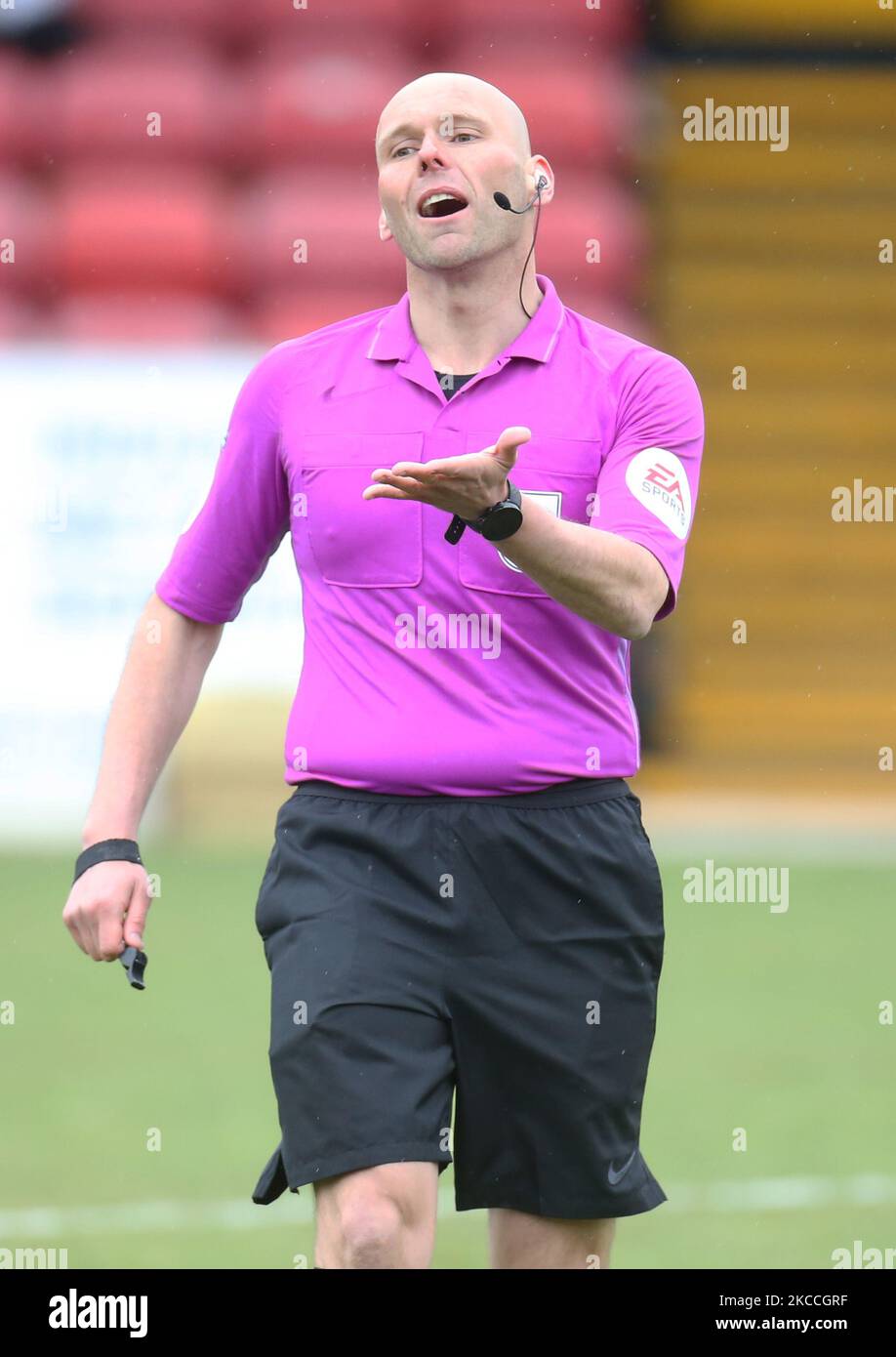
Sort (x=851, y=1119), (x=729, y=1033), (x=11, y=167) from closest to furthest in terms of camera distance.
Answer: (x=851, y=1119)
(x=729, y=1033)
(x=11, y=167)

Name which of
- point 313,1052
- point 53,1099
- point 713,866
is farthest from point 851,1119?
point 713,866

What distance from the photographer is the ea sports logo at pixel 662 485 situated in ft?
11.4

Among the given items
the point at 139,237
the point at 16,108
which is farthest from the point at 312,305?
the point at 16,108

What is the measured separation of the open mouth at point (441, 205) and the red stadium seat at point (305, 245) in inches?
433

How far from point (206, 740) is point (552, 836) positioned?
9.37m

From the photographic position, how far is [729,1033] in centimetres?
758

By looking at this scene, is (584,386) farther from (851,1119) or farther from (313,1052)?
(851,1119)

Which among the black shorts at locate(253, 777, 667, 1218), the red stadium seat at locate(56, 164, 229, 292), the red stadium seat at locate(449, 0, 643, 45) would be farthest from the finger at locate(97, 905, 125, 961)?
the red stadium seat at locate(449, 0, 643, 45)

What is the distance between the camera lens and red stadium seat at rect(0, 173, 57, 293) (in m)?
14.4

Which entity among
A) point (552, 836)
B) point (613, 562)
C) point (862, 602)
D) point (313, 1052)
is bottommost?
point (313, 1052)

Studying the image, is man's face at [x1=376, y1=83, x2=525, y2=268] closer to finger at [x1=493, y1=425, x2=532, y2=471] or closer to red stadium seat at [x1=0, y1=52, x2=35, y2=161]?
finger at [x1=493, y1=425, x2=532, y2=471]

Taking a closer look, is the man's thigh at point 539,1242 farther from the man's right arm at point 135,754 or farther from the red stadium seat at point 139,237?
the red stadium seat at point 139,237

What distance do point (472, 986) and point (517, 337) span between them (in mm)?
1062

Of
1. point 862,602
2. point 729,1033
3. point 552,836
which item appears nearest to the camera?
point 552,836
